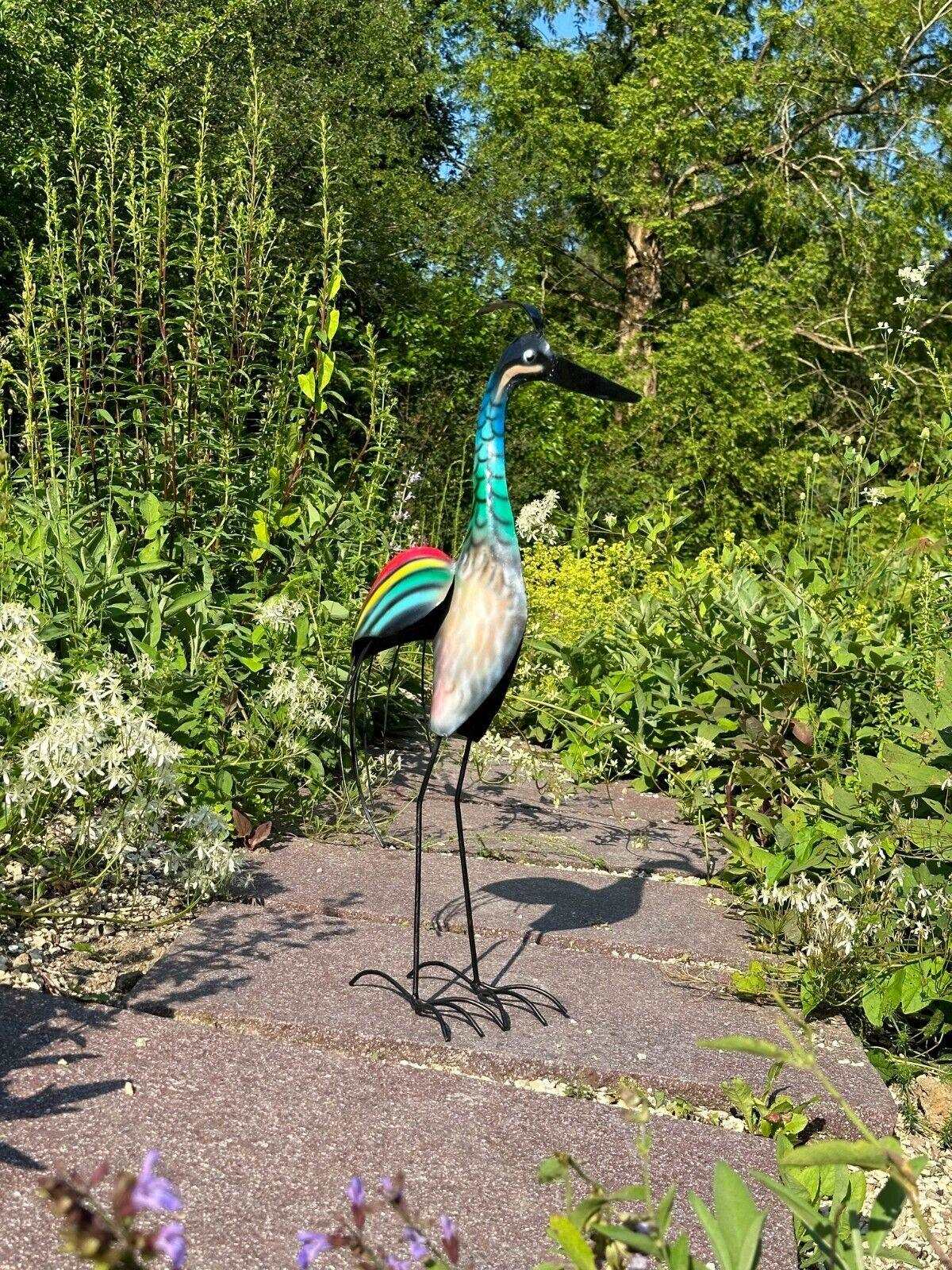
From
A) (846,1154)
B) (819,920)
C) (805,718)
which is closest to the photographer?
(846,1154)

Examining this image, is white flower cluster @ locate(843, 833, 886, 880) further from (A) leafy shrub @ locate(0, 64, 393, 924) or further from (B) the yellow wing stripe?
(A) leafy shrub @ locate(0, 64, 393, 924)

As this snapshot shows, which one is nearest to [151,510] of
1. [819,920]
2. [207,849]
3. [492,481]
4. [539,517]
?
[207,849]

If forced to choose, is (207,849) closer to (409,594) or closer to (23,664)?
(23,664)

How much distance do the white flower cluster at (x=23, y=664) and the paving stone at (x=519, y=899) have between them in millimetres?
977

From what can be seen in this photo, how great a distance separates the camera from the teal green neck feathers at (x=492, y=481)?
245 centimetres

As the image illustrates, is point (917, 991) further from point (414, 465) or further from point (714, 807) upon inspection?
point (414, 465)

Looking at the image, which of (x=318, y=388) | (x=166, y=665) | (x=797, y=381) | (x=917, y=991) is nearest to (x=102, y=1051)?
(x=166, y=665)

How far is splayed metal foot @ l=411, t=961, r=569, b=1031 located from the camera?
102 inches

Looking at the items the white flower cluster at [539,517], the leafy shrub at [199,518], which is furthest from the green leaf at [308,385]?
the white flower cluster at [539,517]

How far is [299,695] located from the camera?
11.8 ft

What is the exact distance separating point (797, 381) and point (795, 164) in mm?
2342

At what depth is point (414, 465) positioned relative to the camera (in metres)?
8.56

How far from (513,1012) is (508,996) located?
0.18 feet

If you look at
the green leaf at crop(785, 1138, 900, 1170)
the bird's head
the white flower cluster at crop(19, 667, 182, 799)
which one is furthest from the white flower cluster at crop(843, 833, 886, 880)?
the green leaf at crop(785, 1138, 900, 1170)
